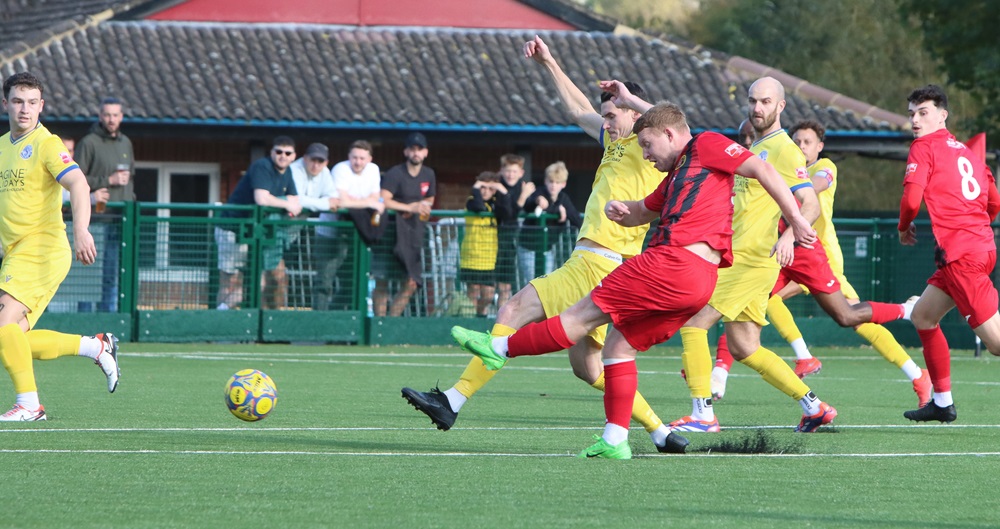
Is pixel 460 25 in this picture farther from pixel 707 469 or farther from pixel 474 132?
pixel 707 469

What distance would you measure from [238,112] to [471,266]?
6848 mm

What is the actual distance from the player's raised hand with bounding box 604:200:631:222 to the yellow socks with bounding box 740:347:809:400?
2.01m

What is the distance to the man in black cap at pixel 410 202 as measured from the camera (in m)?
18.0

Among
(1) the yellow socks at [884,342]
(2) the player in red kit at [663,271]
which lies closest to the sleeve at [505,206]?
(1) the yellow socks at [884,342]

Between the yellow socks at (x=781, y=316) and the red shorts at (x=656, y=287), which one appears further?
the yellow socks at (x=781, y=316)

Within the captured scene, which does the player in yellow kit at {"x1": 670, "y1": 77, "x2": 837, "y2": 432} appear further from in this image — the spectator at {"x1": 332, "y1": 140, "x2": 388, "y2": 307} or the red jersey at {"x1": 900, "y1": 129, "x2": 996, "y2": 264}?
the spectator at {"x1": 332, "y1": 140, "x2": 388, "y2": 307}

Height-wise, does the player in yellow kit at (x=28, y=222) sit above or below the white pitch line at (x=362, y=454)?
above

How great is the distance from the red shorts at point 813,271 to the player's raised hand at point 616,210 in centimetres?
333

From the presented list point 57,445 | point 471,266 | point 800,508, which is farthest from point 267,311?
point 800,508

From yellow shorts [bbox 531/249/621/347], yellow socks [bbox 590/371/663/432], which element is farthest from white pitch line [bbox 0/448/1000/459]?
yellow shorts [bbox 531/249/621/347]

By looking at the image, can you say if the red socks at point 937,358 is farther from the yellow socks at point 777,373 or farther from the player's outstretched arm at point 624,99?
the player's outstretched arm at point 624,99

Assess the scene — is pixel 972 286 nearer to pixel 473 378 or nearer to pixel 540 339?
pixel 473 378

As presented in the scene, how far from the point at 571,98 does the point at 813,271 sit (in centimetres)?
242

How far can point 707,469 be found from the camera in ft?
24.2
